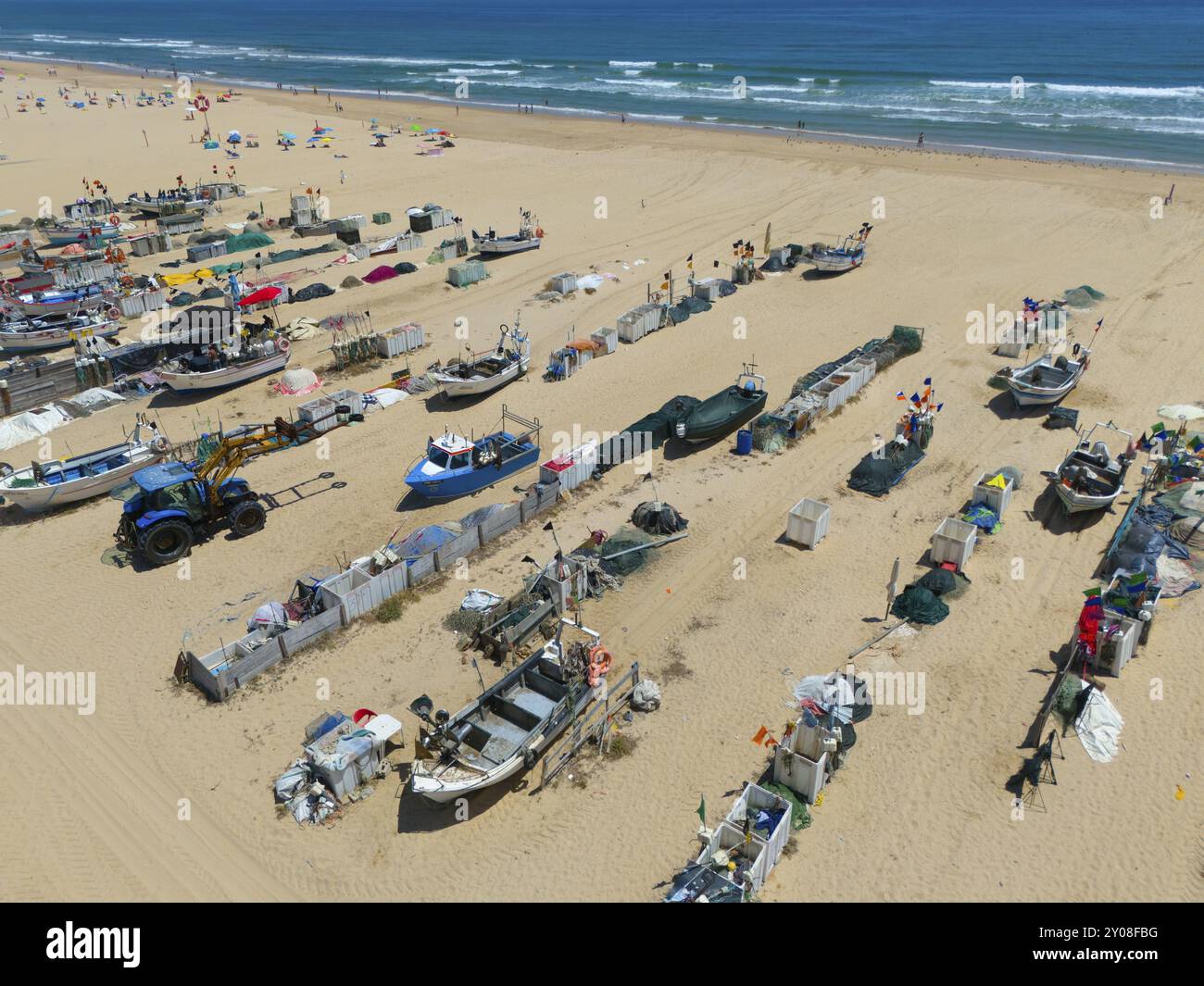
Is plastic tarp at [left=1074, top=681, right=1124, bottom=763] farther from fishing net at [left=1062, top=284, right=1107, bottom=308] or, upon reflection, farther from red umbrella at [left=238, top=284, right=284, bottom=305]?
red umbrella at [left=238, top=284, right=284, bottom=305]

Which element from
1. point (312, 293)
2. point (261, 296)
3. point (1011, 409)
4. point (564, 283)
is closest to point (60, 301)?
point (261, 296)

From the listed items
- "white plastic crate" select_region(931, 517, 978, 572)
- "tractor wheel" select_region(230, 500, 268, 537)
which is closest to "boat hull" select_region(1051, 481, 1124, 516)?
"white plastic crate" select_region(931, 517, 978, 572)

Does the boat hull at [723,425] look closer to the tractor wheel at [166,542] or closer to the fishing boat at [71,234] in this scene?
the tractor wheel at [166,542]

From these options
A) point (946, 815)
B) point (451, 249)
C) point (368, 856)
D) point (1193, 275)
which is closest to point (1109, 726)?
point (946, 815)

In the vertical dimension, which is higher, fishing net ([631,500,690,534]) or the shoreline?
the shoreline

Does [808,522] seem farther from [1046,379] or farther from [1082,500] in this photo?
[1046,379]

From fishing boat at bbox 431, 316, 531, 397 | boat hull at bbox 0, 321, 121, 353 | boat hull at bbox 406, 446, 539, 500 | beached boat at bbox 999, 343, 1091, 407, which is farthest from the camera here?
boat hull at bbox 0, 321, 121, 353

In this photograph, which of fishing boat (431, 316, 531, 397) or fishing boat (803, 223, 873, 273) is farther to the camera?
fishing boat (803, 223, 873, 273)
